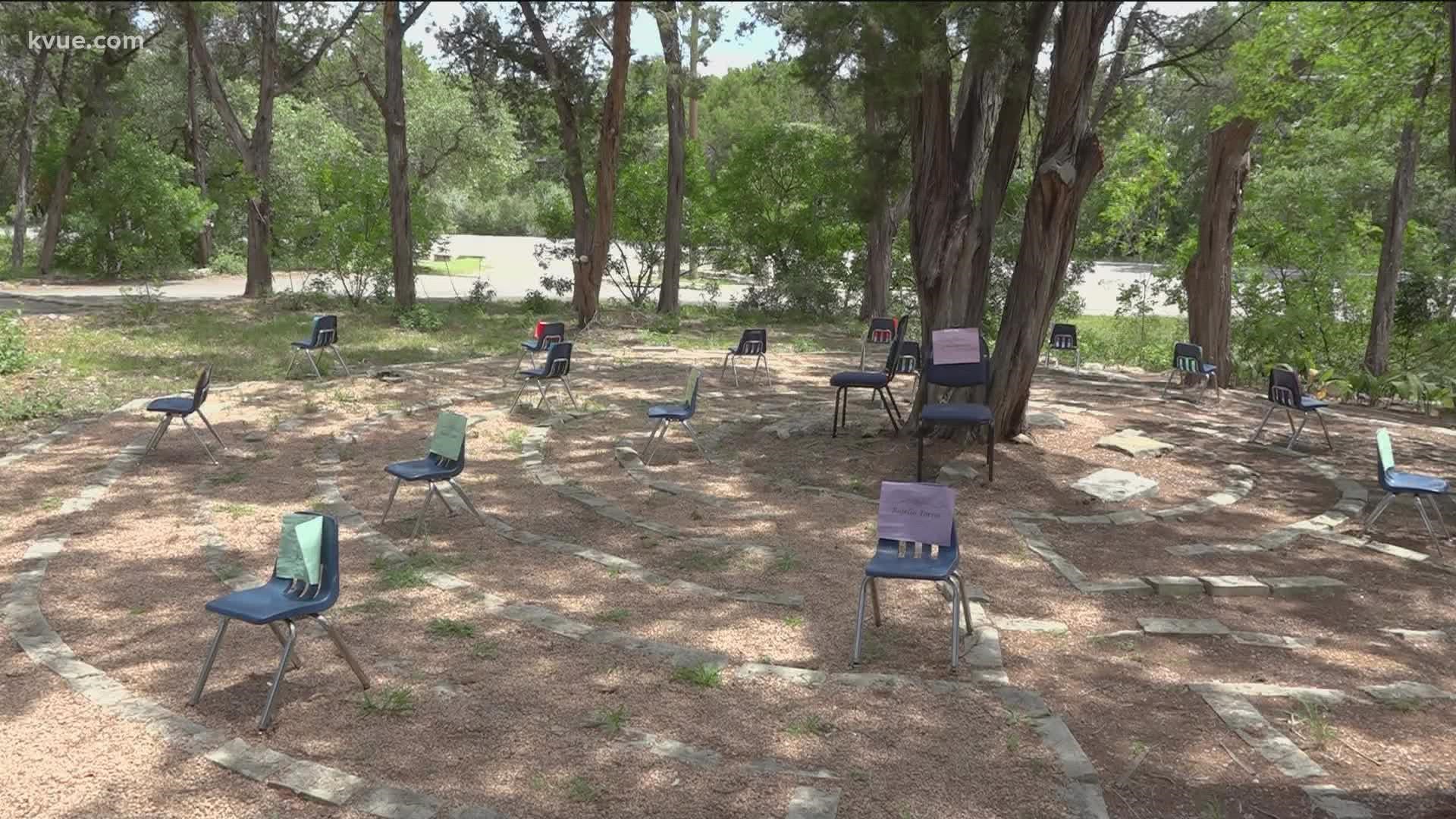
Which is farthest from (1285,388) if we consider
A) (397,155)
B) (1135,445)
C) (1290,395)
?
(397,155)

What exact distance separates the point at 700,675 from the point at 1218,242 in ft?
37.9

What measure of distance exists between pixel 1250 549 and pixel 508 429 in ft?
23.1

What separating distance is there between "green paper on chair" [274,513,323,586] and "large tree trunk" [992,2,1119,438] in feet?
21.8

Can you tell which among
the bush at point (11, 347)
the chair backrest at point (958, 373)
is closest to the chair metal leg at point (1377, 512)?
the chair backrest at point (958, 373)

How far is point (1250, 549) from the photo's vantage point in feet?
23.7

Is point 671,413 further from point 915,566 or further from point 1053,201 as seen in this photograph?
point 915,566

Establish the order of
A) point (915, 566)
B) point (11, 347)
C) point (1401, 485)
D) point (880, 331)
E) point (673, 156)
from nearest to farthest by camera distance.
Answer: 1. point (915, 566)
2. point (1401, 485)
3. point (11, 347)
4. point (880, 331)
5. point (673, 156)

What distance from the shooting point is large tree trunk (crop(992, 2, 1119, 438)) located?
336 inches

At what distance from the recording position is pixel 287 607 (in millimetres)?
4516

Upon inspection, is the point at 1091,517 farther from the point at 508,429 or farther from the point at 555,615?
the point at 508,429

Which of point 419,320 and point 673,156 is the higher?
point 673,156

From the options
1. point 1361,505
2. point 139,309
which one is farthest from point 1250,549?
point 139,309

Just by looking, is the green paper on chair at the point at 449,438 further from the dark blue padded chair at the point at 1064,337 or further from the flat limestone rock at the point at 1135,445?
the dark blue padded chair at the point at 1064,337

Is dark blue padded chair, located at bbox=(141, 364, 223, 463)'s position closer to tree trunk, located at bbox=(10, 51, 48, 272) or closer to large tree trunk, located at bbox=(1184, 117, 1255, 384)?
large tree trunk, located at bbox=(1184, 117, 1255, 384)
